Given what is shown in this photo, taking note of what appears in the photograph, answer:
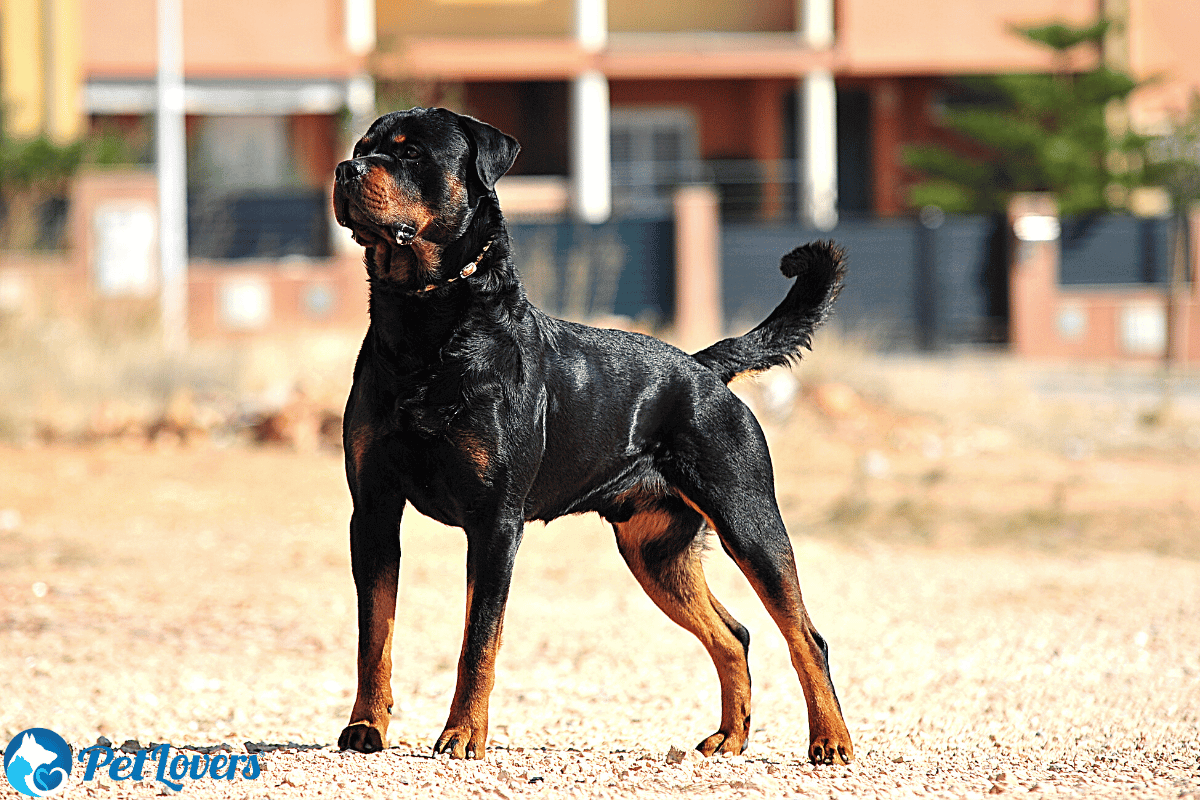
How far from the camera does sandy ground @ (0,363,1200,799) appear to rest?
4098 mm

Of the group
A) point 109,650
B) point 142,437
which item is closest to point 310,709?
point 109,650

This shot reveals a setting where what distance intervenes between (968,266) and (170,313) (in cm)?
1122

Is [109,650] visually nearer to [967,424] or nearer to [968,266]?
[967,424]

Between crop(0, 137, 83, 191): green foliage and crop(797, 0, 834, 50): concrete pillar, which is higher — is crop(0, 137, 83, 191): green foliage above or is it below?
below

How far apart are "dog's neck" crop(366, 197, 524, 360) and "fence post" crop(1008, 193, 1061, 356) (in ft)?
59.1

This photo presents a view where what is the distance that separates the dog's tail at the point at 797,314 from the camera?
4434mm

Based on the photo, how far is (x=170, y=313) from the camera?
16250 millimetres

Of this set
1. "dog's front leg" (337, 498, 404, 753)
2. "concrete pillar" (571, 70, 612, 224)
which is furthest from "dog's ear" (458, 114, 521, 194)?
"concrete pillar" (571, 70, 612, 224)

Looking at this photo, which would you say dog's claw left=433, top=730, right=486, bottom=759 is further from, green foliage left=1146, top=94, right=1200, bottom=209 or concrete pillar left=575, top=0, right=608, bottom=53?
concrete pillar left=575, top=0, right=608, bottom=53

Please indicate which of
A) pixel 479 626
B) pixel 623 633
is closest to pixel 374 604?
pixel 479 626

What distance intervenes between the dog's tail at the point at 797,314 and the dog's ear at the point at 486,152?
94cm

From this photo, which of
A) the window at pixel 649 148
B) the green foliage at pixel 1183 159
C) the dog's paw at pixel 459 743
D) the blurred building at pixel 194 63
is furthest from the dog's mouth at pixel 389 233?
the window at pixel 649 148

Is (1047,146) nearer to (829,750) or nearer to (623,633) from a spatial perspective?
(623,633)

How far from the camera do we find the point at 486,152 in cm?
377
